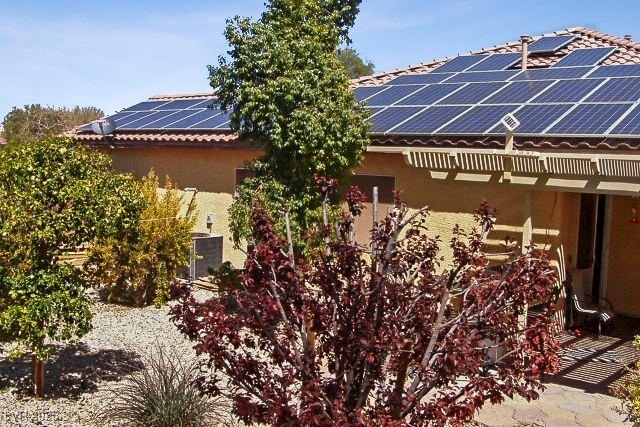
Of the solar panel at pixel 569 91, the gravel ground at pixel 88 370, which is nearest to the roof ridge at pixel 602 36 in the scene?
the solar panel at pixel 569 91

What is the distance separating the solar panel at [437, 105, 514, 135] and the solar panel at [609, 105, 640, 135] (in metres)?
1.94

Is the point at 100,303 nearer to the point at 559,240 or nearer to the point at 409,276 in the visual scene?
the point at 559,240

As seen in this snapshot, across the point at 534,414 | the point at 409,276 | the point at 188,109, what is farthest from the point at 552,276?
the point at 188,109

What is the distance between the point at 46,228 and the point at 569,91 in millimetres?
9068

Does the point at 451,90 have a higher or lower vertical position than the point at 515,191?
higher

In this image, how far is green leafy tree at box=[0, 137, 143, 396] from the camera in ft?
24.9

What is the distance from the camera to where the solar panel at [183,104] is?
19969mm

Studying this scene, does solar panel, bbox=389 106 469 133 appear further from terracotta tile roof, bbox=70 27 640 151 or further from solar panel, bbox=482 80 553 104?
solar panel, bbox=482 80 553 104

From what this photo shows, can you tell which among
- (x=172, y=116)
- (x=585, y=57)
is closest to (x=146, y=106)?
(x=172, y=116)

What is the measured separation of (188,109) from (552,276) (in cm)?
1539

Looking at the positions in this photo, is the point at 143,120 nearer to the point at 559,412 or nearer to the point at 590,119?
the point at 590,119

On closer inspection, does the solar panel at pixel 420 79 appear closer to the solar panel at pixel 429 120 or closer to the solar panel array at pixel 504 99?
the solar panel array at pixel 504 99

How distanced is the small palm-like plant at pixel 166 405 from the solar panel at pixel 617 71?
31.2ft

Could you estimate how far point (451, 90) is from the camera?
1466 centimetres
